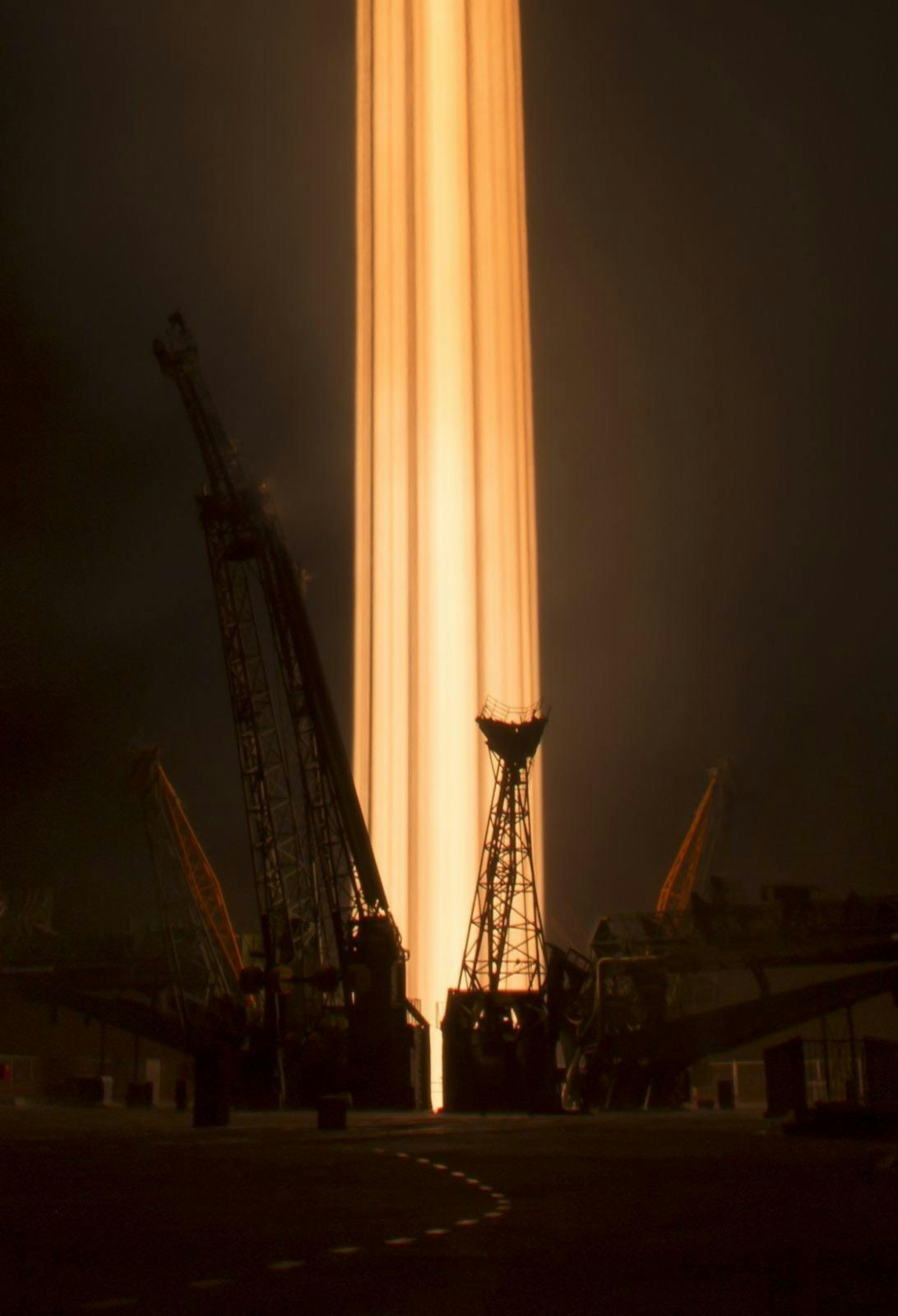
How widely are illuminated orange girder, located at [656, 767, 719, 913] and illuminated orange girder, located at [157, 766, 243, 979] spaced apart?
2753 centimetres

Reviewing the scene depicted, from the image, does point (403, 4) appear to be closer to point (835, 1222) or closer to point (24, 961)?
point (24, 961)

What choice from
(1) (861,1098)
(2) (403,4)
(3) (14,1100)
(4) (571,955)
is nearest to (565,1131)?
(1) (861,1098)

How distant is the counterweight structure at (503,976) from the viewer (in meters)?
51.9

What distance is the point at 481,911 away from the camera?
5809 cm

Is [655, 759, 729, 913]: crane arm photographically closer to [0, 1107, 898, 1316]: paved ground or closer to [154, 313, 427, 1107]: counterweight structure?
[154, 313, 427, 1107]: counterweight structure

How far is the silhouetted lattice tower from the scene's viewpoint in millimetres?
56219

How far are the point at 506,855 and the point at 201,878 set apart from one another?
3248cm

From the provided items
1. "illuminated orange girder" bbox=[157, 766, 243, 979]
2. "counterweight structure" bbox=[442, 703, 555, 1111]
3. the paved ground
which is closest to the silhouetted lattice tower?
"counterweight structure" bbox=[442, 703, 555, 1111]

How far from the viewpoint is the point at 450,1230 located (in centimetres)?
1227

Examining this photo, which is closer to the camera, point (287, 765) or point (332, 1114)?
point (332, 1114)

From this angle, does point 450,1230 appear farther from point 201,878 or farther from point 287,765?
point 201,878

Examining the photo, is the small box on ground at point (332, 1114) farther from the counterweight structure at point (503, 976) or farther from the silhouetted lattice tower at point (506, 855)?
the silhouetted lattice tower at point (506, 855)

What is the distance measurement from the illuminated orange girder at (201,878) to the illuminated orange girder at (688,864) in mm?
27531

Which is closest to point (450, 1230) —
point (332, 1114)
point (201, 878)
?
point (332, 1114)
